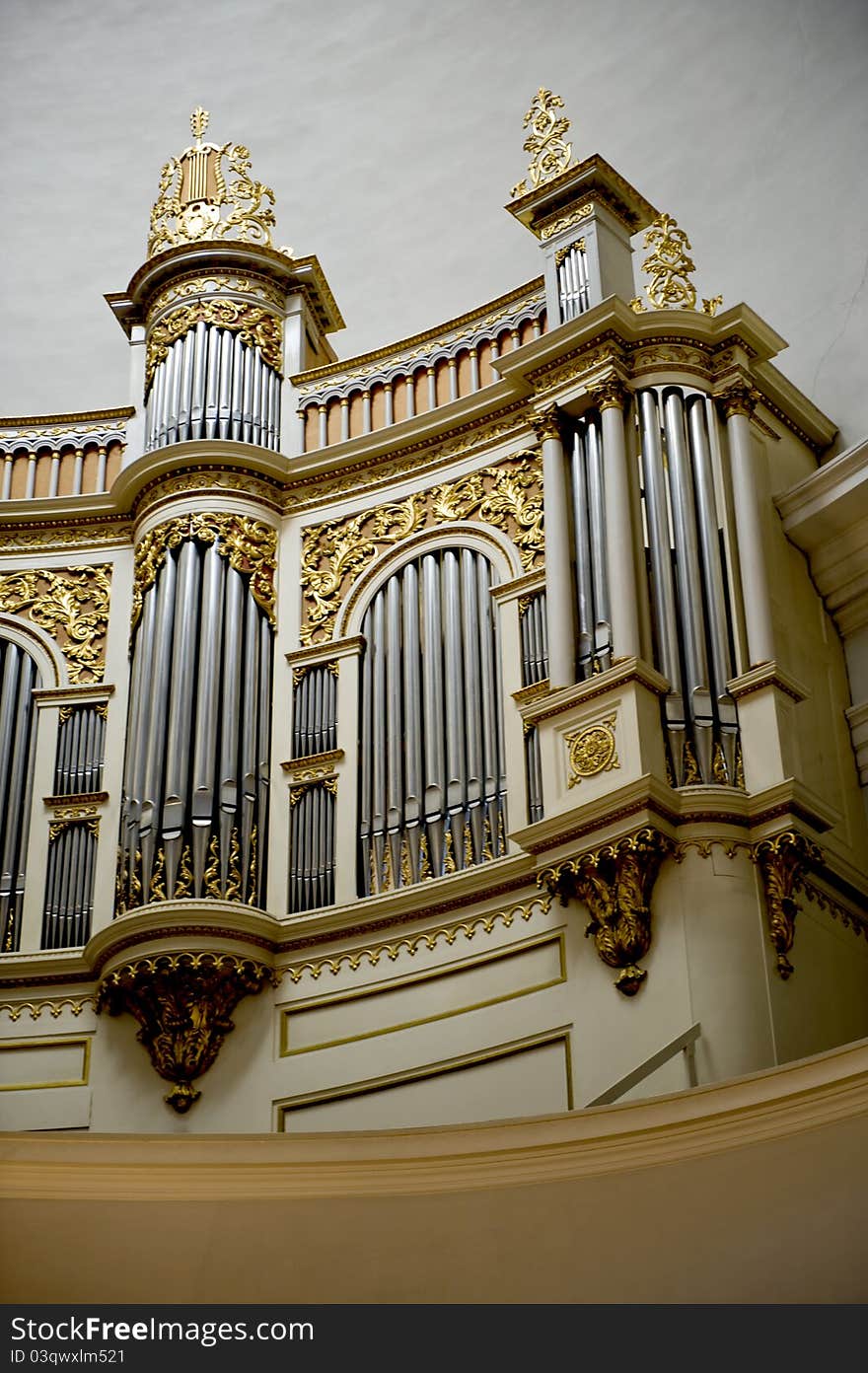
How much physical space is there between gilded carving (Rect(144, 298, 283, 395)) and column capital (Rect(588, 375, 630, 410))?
2.70 meters

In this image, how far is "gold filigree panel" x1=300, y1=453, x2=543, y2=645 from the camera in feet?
37.8

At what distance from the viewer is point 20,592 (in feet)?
41.2

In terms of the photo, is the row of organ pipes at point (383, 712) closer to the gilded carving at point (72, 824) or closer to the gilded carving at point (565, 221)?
the gilded carving at point (72, 824)

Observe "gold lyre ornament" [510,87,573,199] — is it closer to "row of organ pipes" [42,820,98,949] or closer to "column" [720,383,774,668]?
"column" [720,383,774,668]

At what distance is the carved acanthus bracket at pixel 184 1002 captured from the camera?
10.4m

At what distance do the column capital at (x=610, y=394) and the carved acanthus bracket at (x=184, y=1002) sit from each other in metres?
3.65

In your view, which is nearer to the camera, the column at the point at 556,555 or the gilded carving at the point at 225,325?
the column at the point at 556,555

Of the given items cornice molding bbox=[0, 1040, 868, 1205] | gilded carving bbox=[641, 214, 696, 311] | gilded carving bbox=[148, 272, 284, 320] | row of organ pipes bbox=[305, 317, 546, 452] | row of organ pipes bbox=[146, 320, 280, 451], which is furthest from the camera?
gilded carving bbox=[148, 272, 284, 320]

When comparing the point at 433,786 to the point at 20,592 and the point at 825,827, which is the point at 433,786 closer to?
the point at 825,827

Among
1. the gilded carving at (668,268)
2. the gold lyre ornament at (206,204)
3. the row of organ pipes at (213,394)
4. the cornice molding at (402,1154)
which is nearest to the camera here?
the cornice molding at (402,1154)

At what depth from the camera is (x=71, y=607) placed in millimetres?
12453

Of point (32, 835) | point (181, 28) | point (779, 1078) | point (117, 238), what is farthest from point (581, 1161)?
point (181, 28)

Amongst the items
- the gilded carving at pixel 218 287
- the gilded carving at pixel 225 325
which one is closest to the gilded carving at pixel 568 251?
the gilded carving at pixel 225 325

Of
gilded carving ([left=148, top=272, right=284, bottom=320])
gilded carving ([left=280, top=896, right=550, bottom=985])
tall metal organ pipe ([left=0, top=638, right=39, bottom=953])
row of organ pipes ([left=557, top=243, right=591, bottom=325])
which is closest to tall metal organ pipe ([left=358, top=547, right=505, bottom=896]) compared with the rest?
gilded carving ([left=280, top=896, right=550, bottom=985])
